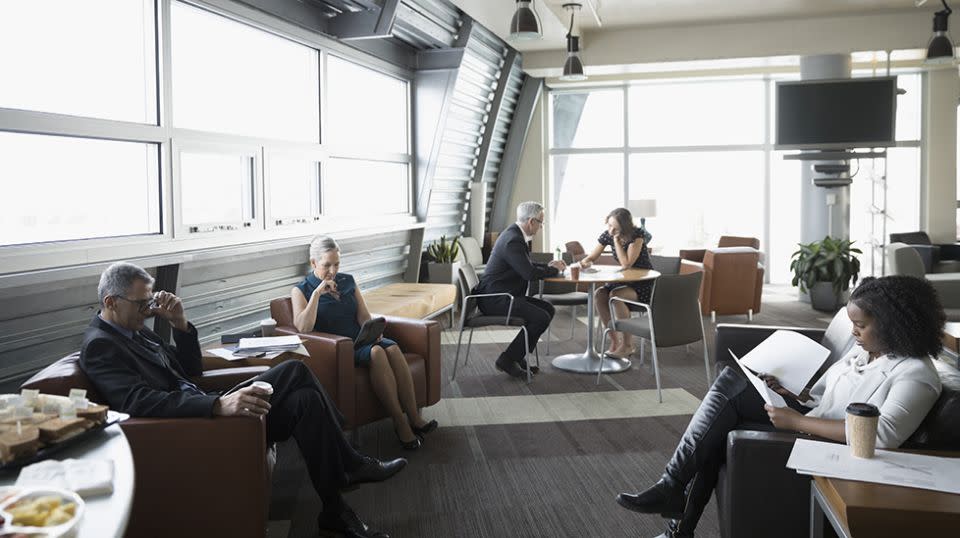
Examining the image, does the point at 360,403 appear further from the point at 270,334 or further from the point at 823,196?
the point at 823,196

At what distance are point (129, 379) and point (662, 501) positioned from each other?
2.04 metres

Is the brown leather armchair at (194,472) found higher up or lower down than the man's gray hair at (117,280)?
lower down

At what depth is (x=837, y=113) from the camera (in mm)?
9109

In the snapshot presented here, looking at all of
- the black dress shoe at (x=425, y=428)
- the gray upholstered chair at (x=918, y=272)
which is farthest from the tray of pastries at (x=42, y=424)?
the gray upholstered chair at (x=918, y=272)

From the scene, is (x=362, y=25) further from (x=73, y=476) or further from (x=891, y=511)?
(x=891, y=511)

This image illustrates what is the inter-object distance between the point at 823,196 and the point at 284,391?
356 inches

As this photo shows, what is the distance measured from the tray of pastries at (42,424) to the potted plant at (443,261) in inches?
264

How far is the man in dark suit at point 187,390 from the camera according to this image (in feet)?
9.87

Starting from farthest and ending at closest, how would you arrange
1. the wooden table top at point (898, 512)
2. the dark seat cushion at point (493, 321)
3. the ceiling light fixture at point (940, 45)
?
1. the ceiling light fixture at point (940, 45)
2. the dark seat cushion at point (493, 321)
3. the wooden table top at point (898, 512)

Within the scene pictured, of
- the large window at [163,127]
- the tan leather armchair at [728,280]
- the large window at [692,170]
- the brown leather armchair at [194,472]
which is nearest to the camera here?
the brown leather armchair at [194,472]

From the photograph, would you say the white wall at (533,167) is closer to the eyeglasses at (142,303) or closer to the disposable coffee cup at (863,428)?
the eyeglasses at (142,303)

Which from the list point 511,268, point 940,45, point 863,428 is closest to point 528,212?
point 511,268

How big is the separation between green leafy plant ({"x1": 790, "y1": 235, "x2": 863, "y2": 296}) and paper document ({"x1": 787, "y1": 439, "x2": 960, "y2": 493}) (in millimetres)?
8059

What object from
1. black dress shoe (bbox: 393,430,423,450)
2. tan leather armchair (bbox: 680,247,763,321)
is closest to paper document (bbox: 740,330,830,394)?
black dress shoe (bbox: 393,430,423,450)
